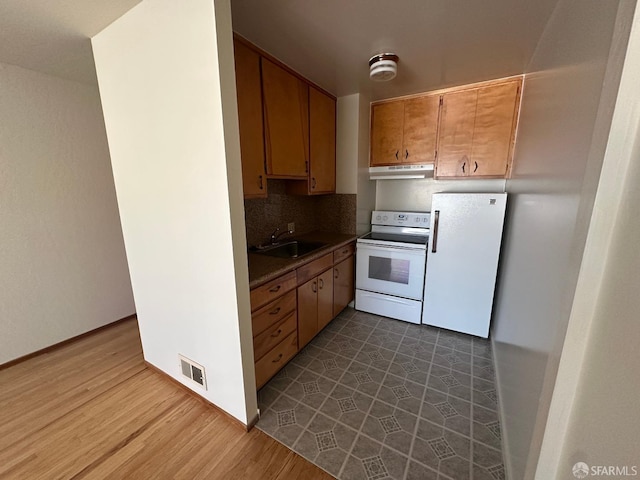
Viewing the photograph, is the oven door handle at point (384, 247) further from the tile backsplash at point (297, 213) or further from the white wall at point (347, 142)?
the white wall at point (347, 142)

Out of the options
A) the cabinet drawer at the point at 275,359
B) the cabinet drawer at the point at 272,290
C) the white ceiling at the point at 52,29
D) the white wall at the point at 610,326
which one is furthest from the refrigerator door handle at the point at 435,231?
the white ceiling at the point at 52,29

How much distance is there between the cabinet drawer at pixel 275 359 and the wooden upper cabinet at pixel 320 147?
4.50 ft

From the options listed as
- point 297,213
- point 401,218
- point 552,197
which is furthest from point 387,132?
point 552,197

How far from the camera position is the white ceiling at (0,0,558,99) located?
133 centimetres

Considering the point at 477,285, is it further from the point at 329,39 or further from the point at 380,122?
the point at 329,39

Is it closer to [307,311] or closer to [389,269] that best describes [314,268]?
[307,311]

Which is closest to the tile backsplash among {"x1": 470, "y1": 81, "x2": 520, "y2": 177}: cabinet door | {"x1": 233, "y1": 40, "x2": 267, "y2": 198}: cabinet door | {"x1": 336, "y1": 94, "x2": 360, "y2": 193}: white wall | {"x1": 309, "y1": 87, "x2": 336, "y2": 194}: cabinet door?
{"x1": 336, "y1": 94, "x2": 360, "y2": 193}: white wall

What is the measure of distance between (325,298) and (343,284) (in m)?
0.38

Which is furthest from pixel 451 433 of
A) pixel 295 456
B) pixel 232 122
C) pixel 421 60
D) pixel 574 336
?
Result: pixel 421 60

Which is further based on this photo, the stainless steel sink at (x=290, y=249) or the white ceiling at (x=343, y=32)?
the stainless steel sink at (x=290, y=249)

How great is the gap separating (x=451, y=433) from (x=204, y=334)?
1.58 m

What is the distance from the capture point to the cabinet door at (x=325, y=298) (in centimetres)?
232

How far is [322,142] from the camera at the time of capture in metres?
2.57

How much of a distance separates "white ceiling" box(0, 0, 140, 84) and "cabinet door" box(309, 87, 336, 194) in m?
1.45
